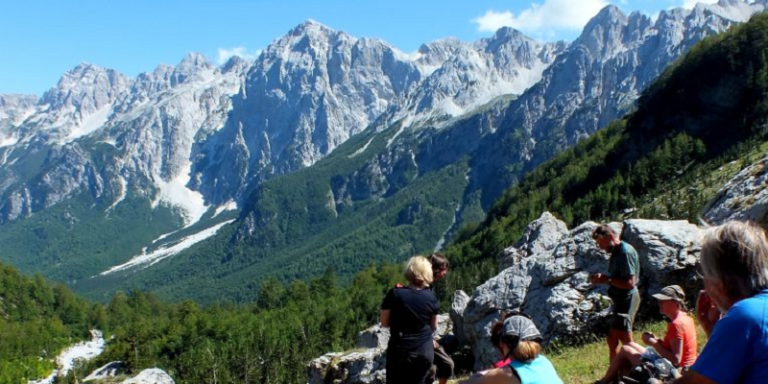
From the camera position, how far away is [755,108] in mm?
89188

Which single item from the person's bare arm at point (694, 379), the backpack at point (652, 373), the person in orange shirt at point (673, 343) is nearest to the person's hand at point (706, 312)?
the backpack at point (652, 373)

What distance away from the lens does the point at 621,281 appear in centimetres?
1215

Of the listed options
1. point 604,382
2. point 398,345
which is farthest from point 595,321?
point 398,345

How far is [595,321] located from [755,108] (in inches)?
3525

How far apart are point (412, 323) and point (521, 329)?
12.3ft

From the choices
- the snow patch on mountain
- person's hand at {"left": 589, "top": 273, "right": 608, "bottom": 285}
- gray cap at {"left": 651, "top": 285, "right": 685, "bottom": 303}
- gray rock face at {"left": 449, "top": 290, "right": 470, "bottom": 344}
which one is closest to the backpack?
gray cap at {"left": 651, "top": 285, "right": 685, "bottom": 303}

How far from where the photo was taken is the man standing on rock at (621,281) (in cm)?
1203

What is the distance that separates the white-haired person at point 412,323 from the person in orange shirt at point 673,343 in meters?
3.82

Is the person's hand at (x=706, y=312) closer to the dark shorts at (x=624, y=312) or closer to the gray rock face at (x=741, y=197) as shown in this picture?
the dark shorts at (x=624, y=312)

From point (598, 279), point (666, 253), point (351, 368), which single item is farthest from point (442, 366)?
point (351, 368)

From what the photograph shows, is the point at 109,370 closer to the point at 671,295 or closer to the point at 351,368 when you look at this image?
the point at 351,368

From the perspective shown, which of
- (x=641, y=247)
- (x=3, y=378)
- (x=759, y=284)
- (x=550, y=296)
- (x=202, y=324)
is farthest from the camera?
(x=202, y=324)

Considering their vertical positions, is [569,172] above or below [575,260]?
above

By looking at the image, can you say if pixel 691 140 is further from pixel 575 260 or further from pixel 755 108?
pixel 575 260
